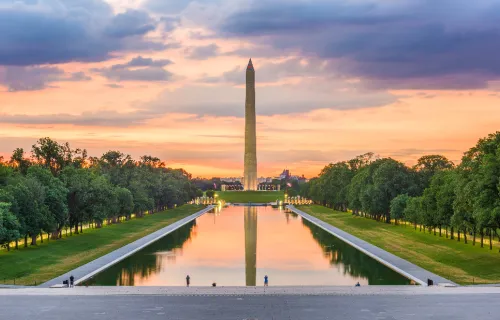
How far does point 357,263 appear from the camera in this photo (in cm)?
5622

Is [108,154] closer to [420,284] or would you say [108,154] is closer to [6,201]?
[6,201]

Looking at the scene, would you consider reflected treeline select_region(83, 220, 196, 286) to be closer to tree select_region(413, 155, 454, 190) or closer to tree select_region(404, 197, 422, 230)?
tree select_region(404, 197, 422, 230)

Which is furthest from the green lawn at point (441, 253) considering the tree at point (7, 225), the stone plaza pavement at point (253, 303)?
the tree at point (7, 225)

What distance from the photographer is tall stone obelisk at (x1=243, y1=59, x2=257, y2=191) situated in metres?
191

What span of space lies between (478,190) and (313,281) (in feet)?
55.8

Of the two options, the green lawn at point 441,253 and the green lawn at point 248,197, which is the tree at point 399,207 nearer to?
the green lawn at point 441,253

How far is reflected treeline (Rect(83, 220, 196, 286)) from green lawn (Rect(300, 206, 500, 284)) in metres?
19.9

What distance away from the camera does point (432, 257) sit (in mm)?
58500

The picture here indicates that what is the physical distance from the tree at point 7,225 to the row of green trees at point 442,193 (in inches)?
1437

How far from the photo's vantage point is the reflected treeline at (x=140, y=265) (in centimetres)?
4678

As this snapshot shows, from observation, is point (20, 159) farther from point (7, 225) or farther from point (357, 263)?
point (357, 263)

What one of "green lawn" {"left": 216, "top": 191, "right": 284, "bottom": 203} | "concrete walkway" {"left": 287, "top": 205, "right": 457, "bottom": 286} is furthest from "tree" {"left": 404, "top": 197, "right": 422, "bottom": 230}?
"green lawn" {"left": 216, "top": 191, "right": 284, "bottom": 203}

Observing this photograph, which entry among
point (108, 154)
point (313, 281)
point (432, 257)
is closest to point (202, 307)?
point (313, 281)

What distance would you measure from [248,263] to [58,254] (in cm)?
1678
